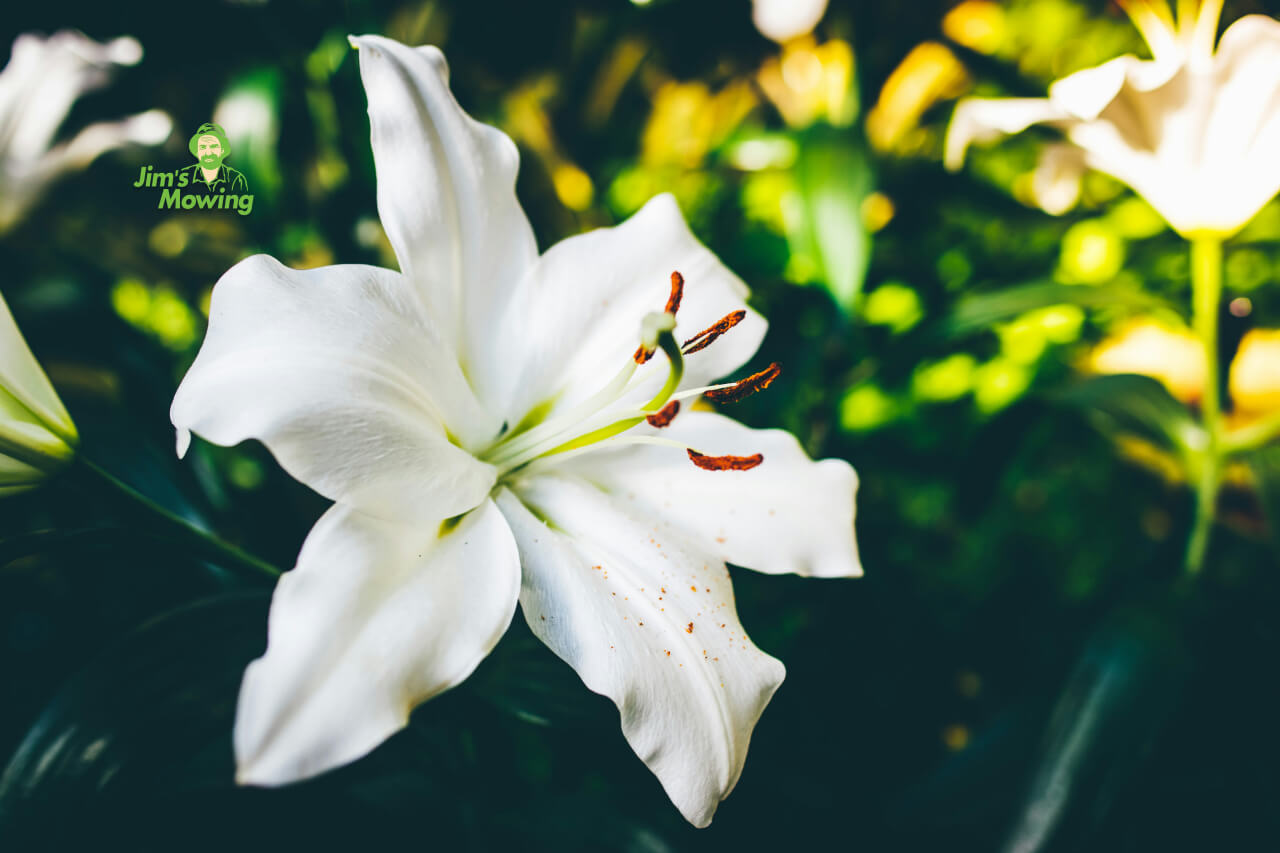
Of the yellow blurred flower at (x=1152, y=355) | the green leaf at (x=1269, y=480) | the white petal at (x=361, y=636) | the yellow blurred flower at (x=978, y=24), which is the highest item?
the yellow blurred flower at (x=978, y=24)

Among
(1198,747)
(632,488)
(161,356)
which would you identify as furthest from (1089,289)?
(161,356)

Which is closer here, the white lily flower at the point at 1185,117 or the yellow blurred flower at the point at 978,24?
the white lily flower at the point at 1185,117

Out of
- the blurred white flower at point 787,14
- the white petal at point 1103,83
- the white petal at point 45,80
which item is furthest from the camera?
the blurred white flower at point 787,14

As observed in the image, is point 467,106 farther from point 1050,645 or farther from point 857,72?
point 1050,645

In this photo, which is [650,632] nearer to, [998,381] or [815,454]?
[815,454]

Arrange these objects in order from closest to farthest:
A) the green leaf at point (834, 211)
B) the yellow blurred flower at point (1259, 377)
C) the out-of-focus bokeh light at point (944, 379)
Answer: the green leaf at point (834, 211), the out-of-focus bokeh light at point (944, 379), the yellow blurred flower at point (1259, 377)

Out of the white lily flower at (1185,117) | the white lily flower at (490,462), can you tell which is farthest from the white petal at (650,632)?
the white lily flower at (1185,117)

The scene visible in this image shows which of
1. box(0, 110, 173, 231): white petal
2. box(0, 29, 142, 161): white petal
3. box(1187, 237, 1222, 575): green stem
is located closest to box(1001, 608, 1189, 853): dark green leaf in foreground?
box(1187, 237, 1222, 575): green stem

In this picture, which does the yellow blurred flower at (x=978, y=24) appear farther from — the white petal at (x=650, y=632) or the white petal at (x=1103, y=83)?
the white petal at (x=650, y=632)
